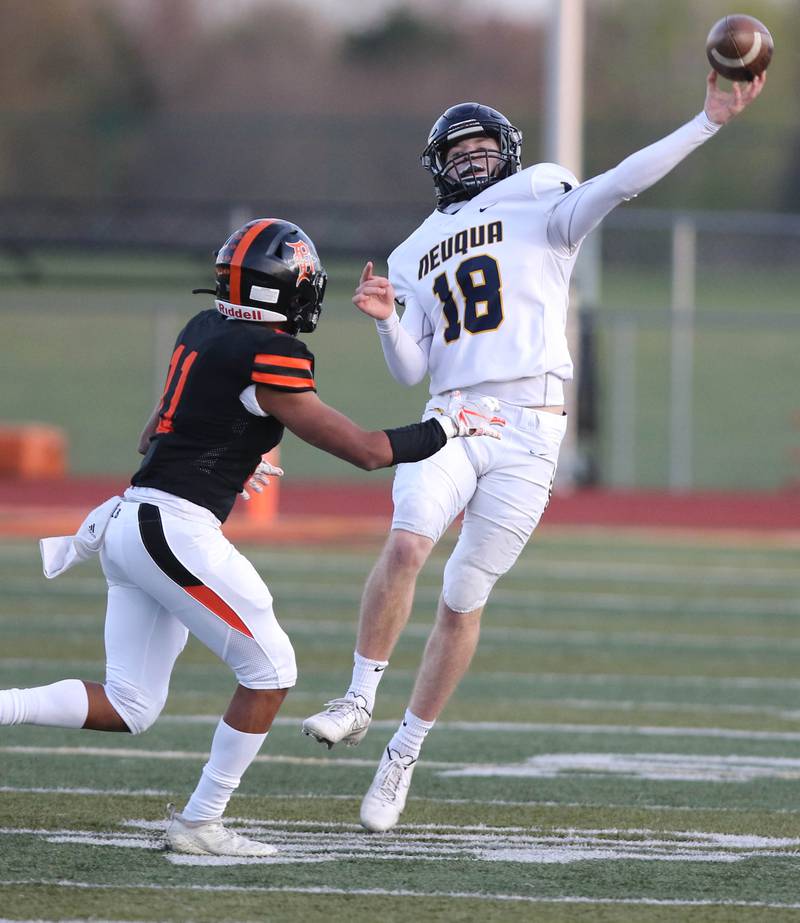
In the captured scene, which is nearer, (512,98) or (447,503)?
(447,503)

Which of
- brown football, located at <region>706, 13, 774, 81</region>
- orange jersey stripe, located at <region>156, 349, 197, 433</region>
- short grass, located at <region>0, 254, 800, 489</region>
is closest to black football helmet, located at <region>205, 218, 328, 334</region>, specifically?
orange jersey stripe, located at <region>156, 349, 197, 433</region>

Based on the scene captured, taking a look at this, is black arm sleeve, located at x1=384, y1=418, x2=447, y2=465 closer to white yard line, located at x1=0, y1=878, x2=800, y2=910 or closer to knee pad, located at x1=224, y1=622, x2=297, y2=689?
knee pad, located at x1=224, y1=622, x2=297, y2=689

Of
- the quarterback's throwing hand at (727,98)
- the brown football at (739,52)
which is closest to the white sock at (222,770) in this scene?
the quarterback's throwing hand at (727,98)

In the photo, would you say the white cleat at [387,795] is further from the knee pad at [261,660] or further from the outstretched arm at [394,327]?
the outstretched arm at [394,327]

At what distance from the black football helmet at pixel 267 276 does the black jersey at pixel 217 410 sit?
0.05 meters

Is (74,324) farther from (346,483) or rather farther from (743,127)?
Answer: (743,127)

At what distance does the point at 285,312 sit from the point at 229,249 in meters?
0.22

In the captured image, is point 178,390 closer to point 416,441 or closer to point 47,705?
point 416,441

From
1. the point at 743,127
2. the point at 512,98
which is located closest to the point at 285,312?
the point at 743,127

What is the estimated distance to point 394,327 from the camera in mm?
5199

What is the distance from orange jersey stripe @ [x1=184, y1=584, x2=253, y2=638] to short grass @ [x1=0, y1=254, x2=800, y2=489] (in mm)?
16518

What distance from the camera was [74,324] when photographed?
32.4 meters

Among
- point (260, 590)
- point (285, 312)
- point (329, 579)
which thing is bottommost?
point (329, 579)

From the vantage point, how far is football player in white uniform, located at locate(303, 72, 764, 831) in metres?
5.01
